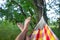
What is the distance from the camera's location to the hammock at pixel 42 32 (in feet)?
5.96

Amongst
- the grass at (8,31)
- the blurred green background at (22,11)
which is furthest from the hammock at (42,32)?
the grass at (8,31)

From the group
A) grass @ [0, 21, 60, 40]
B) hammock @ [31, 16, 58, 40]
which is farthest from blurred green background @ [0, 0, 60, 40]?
hammock @ [31, 16, 58, 40]

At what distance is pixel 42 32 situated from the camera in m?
1.90

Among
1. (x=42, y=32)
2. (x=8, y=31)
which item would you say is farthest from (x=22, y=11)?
(x=42, y=32)

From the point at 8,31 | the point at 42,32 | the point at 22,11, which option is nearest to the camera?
the point at 42,32

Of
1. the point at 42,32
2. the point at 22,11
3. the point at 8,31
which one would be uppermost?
the point at 42,32

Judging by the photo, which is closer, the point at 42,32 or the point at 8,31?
the point at 42,32

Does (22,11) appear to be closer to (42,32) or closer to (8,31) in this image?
(8,31)

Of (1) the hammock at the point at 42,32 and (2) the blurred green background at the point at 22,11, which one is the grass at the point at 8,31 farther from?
(1) the hammock at the point at 42,32

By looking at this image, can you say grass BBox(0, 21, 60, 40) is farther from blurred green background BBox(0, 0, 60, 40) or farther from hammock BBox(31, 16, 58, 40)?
hammock BBox(31, 16, 58, 40)

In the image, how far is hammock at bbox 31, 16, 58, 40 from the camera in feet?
5.96

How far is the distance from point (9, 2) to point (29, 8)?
1.61 feet

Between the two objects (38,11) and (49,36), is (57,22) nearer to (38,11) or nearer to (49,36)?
(38,11)

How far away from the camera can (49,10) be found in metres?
4.54
